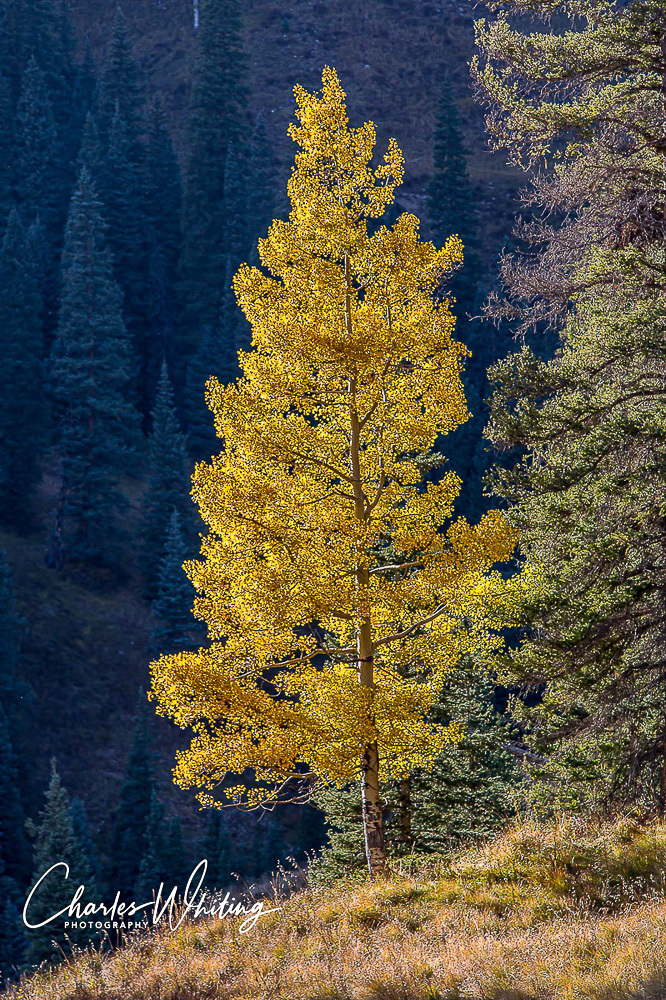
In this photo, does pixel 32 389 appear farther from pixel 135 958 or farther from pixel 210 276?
pixel 135 958

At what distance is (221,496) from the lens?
1109cm

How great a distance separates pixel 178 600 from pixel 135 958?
125 feet

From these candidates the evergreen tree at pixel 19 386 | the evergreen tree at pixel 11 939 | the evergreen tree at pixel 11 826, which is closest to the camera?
the evergreen tree at pixel 11 939

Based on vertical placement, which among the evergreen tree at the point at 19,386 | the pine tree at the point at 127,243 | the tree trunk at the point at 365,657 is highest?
the pine tree at the point at 127,243

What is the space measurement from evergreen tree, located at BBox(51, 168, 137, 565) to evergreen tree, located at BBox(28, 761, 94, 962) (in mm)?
21433

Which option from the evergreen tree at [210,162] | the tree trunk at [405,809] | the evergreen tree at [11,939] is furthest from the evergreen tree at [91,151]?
the tree trunk at [405,809]

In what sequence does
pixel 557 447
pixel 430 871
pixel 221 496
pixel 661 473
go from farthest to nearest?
1. pixel 557 447
2. pixel 661 473
3. pixel 221 496
4. pixel 430 871

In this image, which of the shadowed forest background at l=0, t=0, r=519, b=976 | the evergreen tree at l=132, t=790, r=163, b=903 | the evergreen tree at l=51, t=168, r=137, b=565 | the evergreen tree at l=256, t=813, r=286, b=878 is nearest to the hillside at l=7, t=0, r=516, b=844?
the shadowed forest background at l=0, t=0, r=519, b=976

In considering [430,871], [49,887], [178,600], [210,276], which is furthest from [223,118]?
[430,871]

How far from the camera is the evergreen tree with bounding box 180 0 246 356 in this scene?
62.0m

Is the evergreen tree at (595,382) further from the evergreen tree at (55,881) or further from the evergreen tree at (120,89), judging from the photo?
the evergreen tree at (120,89)

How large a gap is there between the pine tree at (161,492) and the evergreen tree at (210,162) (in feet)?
42.3

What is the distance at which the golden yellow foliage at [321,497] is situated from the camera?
11.0m

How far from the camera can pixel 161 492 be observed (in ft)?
162
